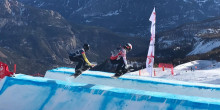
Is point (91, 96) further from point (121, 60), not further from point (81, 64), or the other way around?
point (81, 64)

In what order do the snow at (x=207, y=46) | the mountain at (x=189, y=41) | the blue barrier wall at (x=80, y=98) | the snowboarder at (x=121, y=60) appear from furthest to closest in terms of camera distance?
the mountain at (x=189, y=41) < the snow at (x=207, y=46) < the snowboarder at (x=121, y=60) < the blue barrier wall at (x=80, y=98)

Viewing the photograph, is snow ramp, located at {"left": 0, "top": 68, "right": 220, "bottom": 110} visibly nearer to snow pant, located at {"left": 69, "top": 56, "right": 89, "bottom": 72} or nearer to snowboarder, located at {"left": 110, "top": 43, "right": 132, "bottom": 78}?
snow pant, located at {"left": 69, "top": 56, "right": 89, "bottom": 72}

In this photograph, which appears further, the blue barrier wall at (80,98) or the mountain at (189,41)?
the mountain at (189,41)

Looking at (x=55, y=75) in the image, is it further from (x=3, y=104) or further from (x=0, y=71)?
(x=3, y=104)

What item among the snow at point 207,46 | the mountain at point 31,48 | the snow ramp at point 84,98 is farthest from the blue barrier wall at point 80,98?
the mountain at point 31,48

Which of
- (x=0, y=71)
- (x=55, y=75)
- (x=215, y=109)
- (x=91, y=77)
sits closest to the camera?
(x=215, y=109)

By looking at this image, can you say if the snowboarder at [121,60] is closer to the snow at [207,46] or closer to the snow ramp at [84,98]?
the snow ramp at [84,98]

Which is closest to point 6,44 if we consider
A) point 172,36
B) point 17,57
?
point 17,57

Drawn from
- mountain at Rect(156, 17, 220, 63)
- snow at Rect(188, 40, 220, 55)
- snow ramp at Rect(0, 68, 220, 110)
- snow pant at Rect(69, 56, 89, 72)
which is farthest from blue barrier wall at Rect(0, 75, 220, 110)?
mountain at Rect(156, 17, 220, 63)

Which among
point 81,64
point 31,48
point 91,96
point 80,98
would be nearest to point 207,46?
point 81,64

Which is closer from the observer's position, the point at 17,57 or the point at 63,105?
the point at 63,105

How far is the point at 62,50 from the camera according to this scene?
193000 mm

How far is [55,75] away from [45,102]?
552 centimetres

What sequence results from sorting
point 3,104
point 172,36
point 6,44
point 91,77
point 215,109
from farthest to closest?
1. point 6,44
2. point 172,36
3. point 91,77
4. point 3,104
5. point 215,109
